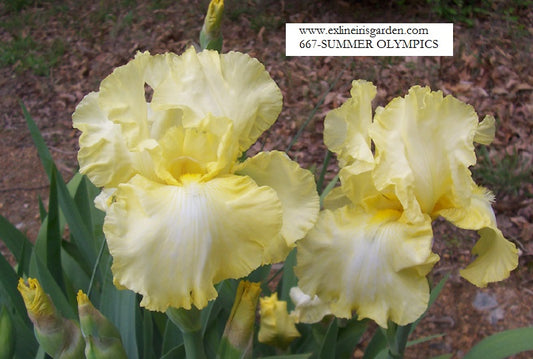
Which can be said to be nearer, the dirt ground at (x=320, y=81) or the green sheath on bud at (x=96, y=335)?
the green sheath on bud at (x=96, y=335)

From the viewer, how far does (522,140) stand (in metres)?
3.02

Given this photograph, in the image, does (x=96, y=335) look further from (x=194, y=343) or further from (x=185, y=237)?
(x=185, y=237)

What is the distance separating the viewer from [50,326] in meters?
0.96

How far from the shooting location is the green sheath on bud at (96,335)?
0.93 metres

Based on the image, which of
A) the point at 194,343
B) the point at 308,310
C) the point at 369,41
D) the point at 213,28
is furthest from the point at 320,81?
the point at 194,343

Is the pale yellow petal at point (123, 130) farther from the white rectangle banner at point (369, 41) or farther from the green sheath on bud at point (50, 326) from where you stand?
the white rectangle banner at point (369, 41)

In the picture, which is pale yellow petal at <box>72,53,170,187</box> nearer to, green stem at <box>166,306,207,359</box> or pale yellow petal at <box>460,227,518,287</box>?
green stem at <box>166,306,207,359</box>

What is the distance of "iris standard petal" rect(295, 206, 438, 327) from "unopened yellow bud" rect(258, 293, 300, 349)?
0.36 metres

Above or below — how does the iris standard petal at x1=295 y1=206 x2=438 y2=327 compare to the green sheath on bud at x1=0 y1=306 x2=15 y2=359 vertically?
above

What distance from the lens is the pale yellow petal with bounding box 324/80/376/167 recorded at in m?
0.92

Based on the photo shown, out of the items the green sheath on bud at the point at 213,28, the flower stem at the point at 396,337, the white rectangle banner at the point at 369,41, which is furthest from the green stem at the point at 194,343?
the white rectangle banner at the point at 369,41

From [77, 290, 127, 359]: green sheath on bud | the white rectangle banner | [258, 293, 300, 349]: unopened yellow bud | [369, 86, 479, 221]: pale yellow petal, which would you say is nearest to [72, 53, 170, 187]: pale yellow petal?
[77, 290, 127, 359]: green sheath on bud

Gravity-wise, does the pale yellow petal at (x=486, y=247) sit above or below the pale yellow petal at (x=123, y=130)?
below

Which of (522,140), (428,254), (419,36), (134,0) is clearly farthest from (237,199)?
(134,0)
